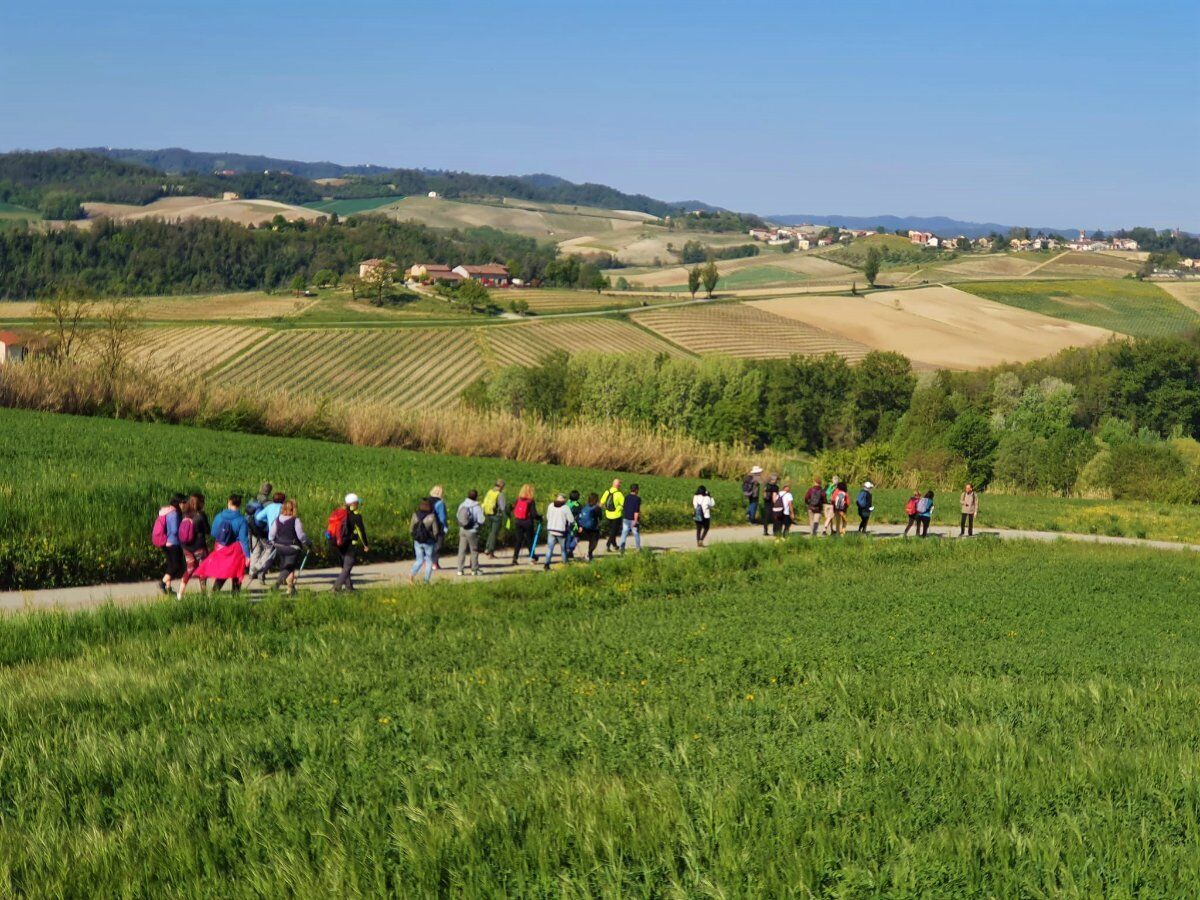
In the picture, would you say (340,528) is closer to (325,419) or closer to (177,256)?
(325,419)

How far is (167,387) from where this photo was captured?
→ 44.5 m

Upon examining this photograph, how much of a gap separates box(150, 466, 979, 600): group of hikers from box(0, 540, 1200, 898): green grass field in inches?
95.2

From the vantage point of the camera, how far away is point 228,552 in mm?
18000

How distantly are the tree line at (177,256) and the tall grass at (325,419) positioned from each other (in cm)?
10074

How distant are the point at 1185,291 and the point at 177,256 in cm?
13520

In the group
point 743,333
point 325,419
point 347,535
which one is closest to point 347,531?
point 347,535

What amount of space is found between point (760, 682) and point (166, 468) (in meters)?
19.8

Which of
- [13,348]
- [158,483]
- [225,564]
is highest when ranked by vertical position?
[225,564]

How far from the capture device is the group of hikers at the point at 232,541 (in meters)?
18.0

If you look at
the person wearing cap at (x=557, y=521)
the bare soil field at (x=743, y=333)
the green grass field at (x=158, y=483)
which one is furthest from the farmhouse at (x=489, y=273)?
the person wearing cap at (x=557, y=521)

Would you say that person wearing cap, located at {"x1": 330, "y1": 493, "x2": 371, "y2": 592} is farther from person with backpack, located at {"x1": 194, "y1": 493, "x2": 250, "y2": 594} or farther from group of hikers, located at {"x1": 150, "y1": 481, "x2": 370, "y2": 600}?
person with backpack, located at {"x1": 194, "y1": 493, "x2": 250, "y2": 594}

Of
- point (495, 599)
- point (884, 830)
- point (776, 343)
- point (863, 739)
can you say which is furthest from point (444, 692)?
point (776, 343)

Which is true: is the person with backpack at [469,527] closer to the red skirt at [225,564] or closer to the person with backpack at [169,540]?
the red skirt at [225,564]

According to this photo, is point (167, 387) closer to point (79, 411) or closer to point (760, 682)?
point (79, 411)
